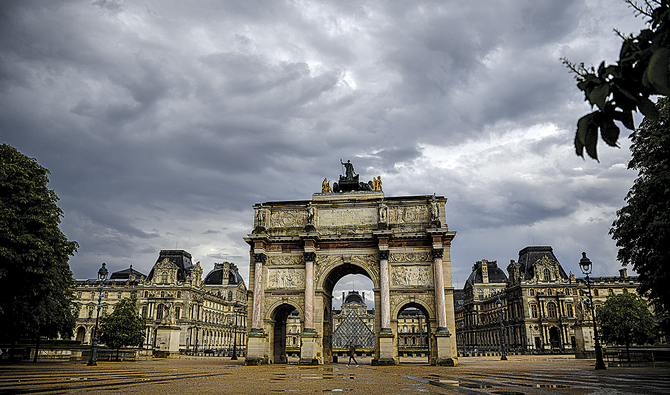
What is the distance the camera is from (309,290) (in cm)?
3412

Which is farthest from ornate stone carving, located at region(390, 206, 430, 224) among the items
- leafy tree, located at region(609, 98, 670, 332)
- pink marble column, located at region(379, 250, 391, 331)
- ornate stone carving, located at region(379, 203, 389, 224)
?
leafy tree, located at region(609, 98, 670, 332)

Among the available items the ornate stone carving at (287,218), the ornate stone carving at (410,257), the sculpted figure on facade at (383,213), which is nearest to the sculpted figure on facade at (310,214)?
the ornate stone carving at (287,218)

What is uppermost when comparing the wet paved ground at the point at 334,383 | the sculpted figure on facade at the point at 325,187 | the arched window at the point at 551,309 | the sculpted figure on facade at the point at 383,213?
the sculpted figure on facade at the point at 325,187

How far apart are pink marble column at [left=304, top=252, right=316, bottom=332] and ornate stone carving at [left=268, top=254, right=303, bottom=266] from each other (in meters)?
1.41

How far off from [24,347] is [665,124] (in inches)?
1890

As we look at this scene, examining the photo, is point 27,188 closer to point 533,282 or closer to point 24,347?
point 24,347

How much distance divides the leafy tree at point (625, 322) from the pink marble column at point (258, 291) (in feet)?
115

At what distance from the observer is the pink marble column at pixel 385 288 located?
3295 cm

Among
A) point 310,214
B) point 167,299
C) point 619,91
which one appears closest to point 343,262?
point 310,214

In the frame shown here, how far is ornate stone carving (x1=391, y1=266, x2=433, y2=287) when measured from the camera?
113 ft

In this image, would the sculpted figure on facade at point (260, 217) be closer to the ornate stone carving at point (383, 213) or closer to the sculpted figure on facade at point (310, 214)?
the sculpted figure on facade at point (310, 214)

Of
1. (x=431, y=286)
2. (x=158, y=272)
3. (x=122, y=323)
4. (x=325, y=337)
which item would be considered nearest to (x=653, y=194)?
(x=431, y=286)

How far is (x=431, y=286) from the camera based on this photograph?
112 ft

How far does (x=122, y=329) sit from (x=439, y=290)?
32.1 metres
